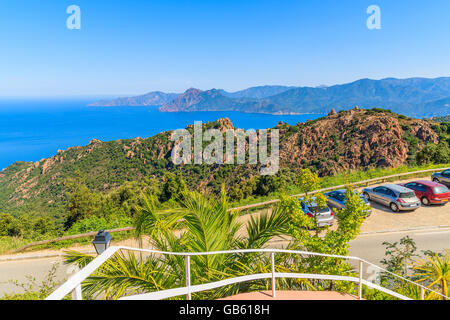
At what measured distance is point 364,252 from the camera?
430 inches

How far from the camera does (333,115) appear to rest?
78.6 metres

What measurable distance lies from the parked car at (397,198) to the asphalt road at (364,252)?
5.88 feet

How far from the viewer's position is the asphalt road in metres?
10.4

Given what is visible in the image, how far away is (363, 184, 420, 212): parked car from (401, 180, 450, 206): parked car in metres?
1.13

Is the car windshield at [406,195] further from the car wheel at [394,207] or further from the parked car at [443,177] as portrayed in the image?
the parked car at [443,177]

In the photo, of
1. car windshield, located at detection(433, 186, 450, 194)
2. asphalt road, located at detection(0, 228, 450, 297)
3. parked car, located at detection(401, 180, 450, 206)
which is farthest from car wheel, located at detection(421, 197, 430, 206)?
asphalt road, located at detection(0, 228, 450, 297)

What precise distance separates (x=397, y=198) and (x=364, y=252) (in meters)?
5.20

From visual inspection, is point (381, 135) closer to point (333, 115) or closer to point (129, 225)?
point (333, 115)

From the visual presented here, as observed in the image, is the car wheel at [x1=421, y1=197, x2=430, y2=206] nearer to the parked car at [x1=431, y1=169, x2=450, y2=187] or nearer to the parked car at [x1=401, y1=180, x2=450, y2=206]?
the parked car at [x1=401, y1=180, x2=450, y2=206]

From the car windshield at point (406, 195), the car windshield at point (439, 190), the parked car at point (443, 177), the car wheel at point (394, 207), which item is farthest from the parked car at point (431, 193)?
the parked car at point (443, 177)

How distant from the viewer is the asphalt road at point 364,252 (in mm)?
10423

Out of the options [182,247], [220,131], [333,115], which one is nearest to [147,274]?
[182,247]

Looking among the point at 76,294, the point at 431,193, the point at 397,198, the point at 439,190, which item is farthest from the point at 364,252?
the point at 76,294
